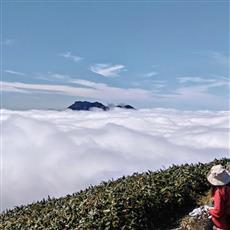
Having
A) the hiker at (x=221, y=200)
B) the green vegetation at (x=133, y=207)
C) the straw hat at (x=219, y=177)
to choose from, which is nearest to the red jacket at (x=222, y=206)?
the hiker at (x=221, y=200)

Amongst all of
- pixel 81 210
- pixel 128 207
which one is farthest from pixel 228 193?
pixel 81 210

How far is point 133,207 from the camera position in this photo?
14781 mm

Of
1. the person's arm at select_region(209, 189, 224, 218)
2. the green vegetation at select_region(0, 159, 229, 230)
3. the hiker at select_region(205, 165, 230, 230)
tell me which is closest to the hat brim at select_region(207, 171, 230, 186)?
the hiker at select_region(205, 165, 230, 230)

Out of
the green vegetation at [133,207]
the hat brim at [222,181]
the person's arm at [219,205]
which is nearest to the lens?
the person's arm at [219,205]

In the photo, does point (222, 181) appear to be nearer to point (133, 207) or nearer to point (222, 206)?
point (222, 206)

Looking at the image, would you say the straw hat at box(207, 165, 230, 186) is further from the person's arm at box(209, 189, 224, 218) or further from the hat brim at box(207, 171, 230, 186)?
the person's arm at box(209, 189, 224, 218)

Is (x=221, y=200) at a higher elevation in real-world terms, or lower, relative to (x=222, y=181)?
lower

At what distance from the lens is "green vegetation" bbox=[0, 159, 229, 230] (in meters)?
14.5

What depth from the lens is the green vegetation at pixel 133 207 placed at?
14453 millimetres

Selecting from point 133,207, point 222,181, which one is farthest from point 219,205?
point 133,207

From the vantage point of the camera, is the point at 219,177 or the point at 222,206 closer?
the point at 222,206

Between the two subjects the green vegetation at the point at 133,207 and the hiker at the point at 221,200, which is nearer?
the hiker at the point at 221,200

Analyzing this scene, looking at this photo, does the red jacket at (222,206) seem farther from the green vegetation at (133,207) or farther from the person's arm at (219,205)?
the green vegetation at (133,207)

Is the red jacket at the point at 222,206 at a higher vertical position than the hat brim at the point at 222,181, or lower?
lower
